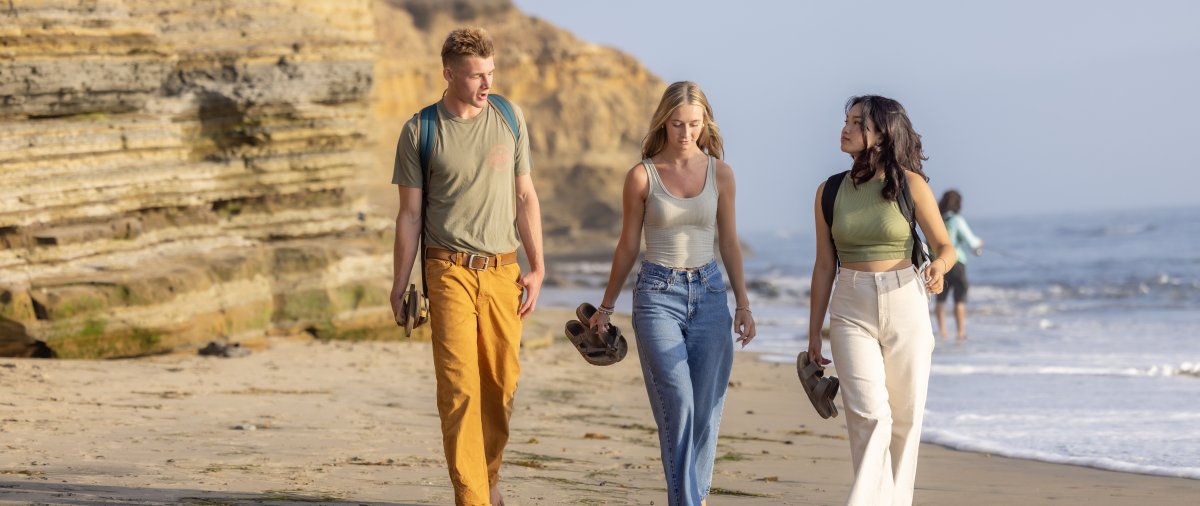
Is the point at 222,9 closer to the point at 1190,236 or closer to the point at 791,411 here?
the point at 791,411

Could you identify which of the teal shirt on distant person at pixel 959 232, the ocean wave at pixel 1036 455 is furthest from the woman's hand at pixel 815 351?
the teal shirt on distant person at pixel 959 232

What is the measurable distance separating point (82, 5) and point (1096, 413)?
8725 millimetres

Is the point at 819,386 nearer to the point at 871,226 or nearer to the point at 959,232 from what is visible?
the point at 871,226

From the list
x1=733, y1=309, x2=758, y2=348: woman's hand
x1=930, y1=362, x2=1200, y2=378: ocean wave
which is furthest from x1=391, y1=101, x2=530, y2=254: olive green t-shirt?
x1=930, y1=362, x2=1200, y2=378: ocean wave

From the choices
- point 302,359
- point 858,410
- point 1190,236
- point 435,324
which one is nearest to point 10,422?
point 435,324

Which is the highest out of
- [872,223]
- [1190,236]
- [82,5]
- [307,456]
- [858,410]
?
[82,5]

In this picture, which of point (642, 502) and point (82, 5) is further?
point (82, 5)

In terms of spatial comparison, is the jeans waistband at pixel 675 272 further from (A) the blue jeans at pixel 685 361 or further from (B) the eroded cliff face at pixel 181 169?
(B) the eroded cliff face at pixel 181 169

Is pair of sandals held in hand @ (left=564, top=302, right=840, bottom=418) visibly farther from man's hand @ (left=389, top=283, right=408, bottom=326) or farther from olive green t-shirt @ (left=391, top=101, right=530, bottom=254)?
man's hand @ (left=389, top=283, right=408, bottom=326)

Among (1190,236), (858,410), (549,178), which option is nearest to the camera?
(858,410)

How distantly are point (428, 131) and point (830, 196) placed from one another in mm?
1603

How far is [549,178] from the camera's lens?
54844 millimetres

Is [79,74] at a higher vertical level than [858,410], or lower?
higher

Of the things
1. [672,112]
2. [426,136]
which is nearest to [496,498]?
[426,136]
